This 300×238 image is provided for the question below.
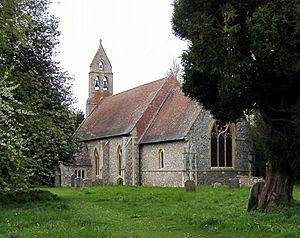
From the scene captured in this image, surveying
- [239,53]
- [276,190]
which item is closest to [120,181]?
[276,190]

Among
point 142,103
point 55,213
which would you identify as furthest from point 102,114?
point 55,213

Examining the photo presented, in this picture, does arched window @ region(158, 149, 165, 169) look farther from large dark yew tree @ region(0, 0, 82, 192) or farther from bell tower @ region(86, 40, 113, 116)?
Result: bell tower @ region(86, 40, 113, 116)

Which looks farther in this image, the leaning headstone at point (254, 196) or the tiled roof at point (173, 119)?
the tiled roof at point (173, 119)

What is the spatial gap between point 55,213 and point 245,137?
2466cm

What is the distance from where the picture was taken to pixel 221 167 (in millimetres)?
36000

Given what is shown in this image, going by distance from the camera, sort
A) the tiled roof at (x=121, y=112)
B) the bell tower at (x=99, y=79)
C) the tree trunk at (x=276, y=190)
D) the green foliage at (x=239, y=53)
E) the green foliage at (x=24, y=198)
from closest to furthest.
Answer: the green foliage at (x=239, y=53)
the tree trunk at (x=276, y=190)
the green foliage at (x=24, y=198)
the tiled roof at (x=121, y=112)
the bell tower at (x=99, y=79)

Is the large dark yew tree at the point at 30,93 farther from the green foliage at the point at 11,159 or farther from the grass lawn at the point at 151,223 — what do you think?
the grass lawn at the point at 151,223

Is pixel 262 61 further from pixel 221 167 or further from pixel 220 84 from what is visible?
pixel 221 167

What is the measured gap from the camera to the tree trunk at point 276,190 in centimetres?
1430

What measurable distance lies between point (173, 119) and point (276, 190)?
23001mm

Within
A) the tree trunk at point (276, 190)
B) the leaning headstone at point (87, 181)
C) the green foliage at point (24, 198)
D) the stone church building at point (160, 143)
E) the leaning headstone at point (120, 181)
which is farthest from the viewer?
the leaning headstone at point (87, 181)

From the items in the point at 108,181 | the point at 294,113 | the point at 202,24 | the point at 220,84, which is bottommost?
the point at 108,181

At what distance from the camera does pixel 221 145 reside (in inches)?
1438

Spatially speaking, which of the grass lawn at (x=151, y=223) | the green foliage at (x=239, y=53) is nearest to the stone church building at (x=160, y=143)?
the grass lawn at (x=151, y=223)
